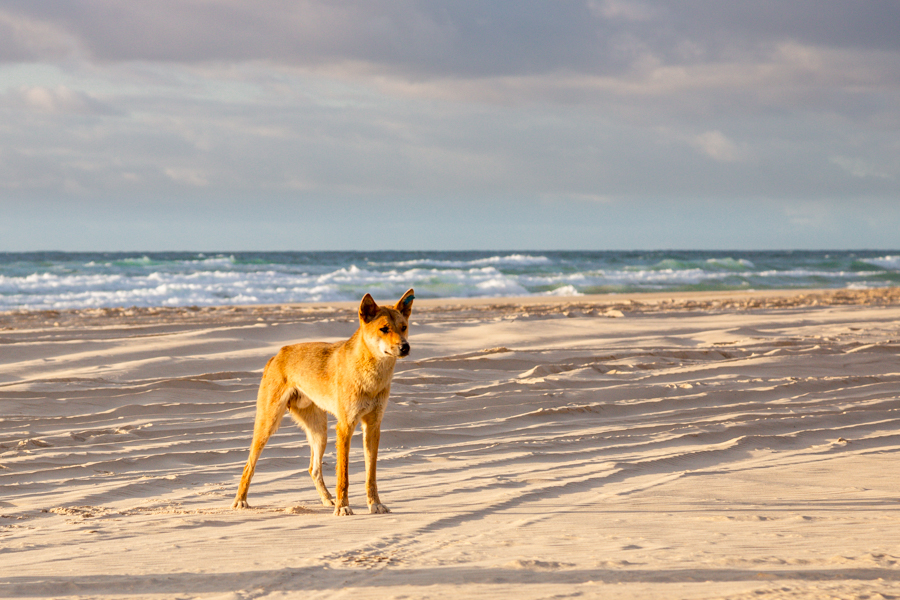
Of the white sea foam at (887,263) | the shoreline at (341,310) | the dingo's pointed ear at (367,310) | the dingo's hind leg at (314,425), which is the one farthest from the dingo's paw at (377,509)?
the white sea foam at (887,263)

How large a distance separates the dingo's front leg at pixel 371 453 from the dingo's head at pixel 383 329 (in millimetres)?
436

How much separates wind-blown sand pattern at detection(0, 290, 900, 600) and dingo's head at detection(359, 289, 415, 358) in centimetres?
92

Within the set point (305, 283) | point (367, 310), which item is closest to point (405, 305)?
point (367, 310)

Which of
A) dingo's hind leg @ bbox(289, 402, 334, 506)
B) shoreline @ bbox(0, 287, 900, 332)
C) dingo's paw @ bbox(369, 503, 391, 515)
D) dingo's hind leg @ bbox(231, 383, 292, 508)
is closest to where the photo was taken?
dingo's paw @ bbox(369, 503, 391, 515)

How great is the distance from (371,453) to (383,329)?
0.76 m

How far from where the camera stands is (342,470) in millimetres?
4695

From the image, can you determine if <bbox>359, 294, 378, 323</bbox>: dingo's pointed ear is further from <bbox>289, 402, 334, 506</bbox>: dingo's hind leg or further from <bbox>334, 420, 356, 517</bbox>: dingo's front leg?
<bbox>289, 402, 334, 506</bbox>: dingo's hind leg

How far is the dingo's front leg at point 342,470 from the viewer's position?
15.3 ft

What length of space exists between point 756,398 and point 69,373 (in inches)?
296

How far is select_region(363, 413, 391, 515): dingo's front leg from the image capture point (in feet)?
15.4

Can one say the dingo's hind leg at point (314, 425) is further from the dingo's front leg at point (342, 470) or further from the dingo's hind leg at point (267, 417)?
the dingo's front leg at point (342, 470)

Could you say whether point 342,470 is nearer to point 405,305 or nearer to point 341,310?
point 405,305

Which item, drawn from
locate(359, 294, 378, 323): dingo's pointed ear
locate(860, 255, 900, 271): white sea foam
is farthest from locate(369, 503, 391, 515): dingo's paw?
locate(860, 255, 900, 271): white sea foam

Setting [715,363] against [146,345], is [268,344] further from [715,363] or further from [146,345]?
[715,363]
